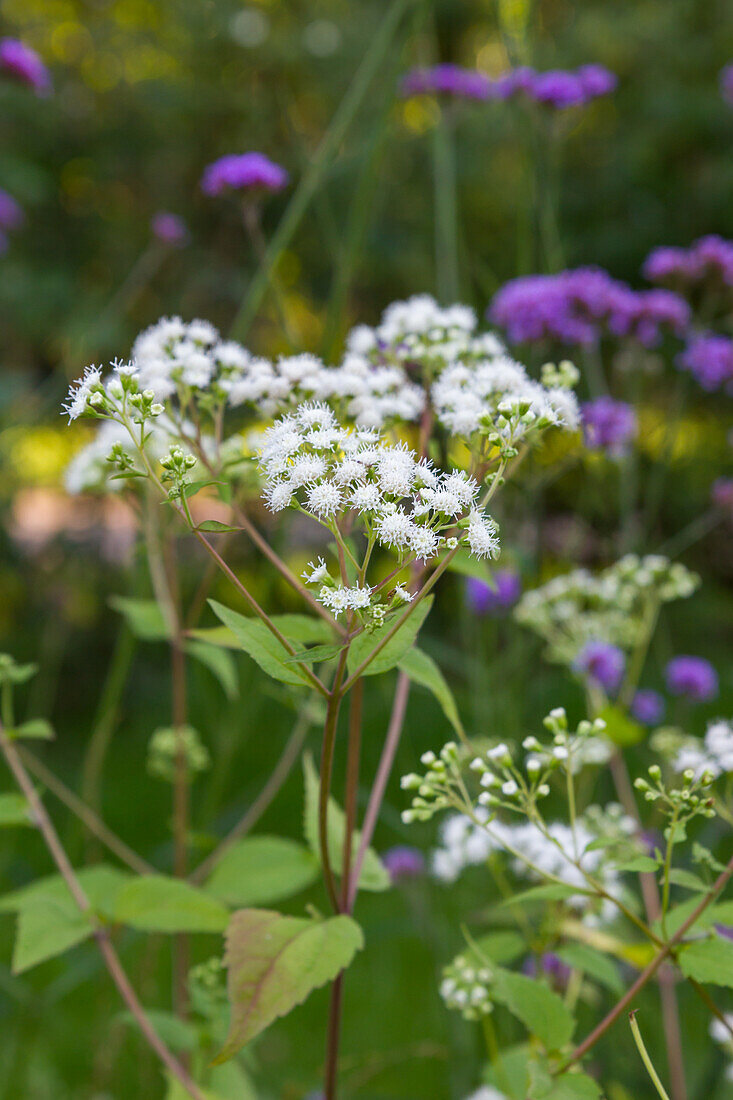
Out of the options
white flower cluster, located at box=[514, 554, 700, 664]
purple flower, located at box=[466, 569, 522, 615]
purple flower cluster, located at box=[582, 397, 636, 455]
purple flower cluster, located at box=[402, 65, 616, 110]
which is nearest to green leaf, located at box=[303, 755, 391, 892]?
white flower cluster, located at box=[514, 554, 700, 664]

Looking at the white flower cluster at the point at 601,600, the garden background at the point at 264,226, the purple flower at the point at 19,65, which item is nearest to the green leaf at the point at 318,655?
the white flower cluster at the point at 601,600

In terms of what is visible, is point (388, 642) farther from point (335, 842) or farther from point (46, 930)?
point (46, 930)

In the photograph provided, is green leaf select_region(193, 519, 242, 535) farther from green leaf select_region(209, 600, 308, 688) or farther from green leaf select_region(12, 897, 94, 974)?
green leaf select_region(12, 897, 94, 974)

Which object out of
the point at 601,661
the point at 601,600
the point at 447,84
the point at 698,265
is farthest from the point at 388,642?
the point at 447,84

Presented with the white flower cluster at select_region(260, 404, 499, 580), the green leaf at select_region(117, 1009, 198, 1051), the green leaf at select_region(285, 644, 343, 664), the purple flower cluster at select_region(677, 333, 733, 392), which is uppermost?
the purple flower cluster at select_region(677, 333, 733, 392)

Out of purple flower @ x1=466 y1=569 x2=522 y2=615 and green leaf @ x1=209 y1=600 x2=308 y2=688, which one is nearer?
green leaf @ x1=209 y1=600 x2=308 y2=688

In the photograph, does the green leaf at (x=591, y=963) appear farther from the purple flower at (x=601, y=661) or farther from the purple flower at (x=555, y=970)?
the purple flower at (x=601, y=661)

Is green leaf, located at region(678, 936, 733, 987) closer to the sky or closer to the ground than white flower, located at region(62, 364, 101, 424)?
closer to the ground
